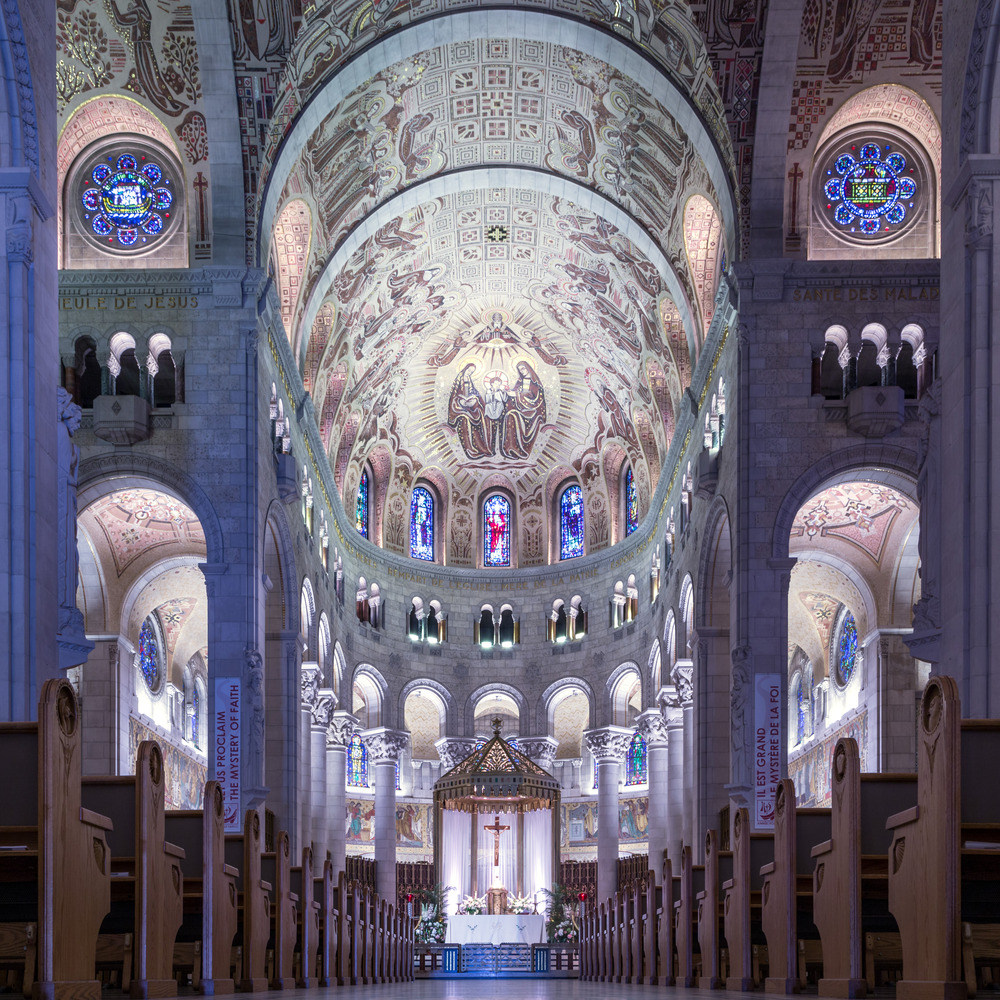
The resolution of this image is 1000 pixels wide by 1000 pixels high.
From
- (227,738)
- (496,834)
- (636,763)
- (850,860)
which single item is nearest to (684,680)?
(496,834)

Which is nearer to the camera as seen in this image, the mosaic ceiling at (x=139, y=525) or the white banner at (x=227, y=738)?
the white banner at (x=227, y=738)

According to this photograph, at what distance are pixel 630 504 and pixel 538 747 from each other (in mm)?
7675

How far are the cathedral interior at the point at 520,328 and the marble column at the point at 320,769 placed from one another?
0.29 metres

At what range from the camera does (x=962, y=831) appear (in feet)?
23.7

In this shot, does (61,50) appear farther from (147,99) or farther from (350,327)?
(350,327)

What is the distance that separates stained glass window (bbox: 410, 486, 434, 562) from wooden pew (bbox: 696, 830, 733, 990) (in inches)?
1171

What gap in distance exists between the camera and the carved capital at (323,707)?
1296 inches

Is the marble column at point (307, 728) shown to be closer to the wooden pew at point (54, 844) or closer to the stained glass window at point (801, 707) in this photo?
the stained glass window at point (801, 707)

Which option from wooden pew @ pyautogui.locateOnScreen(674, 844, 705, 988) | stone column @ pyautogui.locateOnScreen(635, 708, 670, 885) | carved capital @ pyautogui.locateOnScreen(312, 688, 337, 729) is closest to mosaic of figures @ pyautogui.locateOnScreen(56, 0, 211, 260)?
carved capital @ pyautogui.locateOnScreen(312, 688, 337, 729)

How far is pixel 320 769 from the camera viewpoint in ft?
113

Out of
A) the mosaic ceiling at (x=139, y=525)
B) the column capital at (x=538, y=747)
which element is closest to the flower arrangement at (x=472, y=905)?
the column capital at (x=538, y=747)

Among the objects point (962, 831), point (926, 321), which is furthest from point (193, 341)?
point (962, 831)

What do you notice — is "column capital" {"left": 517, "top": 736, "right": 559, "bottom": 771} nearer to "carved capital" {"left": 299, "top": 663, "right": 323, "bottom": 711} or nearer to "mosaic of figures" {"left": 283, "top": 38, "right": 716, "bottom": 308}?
"carved capital" {"left": 299, "top": 663, "right": 323, "bottom": 711}

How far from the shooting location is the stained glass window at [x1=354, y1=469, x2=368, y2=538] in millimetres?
41062
